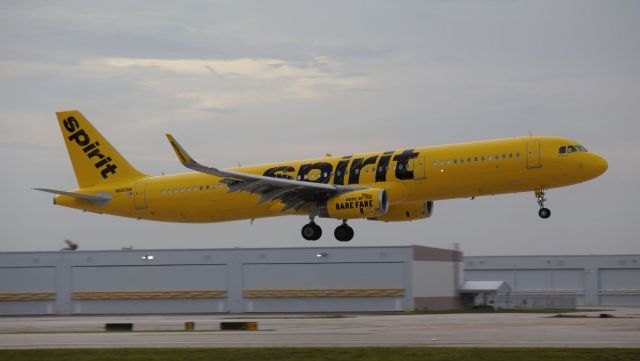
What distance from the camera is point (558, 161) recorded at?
52656 millimetres

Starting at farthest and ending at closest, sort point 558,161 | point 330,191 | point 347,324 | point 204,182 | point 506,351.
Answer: point 347,324 → point 204,182 → point 330,191 → point 558,161 → point 506,351

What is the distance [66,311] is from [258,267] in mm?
19312

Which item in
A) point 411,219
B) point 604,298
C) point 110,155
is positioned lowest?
point 604,298

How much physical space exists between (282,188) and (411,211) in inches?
371

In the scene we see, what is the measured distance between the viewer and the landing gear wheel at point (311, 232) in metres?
59.2

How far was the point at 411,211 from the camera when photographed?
6162 centimetres

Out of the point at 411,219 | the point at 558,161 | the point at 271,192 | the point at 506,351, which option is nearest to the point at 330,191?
the point at 271,192

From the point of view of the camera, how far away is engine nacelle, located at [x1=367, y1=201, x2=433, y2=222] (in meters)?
61.4

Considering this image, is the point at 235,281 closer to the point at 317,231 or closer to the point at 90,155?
the point at 90,155

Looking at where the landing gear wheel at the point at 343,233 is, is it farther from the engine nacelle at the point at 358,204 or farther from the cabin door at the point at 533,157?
the cabin door at the point at 533,157

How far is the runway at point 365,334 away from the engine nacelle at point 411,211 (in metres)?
6.84

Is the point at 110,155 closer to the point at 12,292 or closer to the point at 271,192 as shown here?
the point at 271,192

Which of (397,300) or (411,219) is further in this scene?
(397,300)

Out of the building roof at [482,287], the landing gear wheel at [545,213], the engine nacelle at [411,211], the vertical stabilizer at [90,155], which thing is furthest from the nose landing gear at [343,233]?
the building roof at [482,287]
